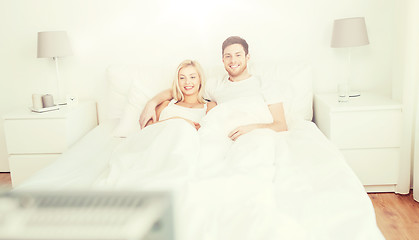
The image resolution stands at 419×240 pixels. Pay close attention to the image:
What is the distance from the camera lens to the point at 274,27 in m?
3.25

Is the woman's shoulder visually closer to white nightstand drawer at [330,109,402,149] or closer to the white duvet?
the white duvet

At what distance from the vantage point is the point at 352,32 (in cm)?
295

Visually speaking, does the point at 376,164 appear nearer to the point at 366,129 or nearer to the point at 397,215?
the point at 366,129

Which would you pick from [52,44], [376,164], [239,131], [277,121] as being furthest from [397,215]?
[52,44]

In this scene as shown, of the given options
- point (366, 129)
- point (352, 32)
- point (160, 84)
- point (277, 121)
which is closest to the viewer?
point (277, 121)

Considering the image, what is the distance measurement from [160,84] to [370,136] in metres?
1.45

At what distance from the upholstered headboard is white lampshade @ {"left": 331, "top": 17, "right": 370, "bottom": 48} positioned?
12.0 inches

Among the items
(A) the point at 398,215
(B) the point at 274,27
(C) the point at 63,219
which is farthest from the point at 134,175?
(B) the point at 274,27

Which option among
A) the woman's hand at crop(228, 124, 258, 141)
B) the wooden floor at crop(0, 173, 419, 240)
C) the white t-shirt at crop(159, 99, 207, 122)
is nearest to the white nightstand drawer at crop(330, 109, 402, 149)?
the wooden floor at crop(0, 173, 419, 240)

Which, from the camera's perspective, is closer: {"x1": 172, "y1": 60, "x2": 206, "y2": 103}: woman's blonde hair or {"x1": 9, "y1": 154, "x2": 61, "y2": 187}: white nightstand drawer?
{"x1": 172, "y1": 60, "x2": 206, "y2": 103}: woman's blonde hair

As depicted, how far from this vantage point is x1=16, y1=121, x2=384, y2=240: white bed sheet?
4.90 ft

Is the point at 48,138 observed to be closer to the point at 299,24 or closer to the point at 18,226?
the point at 299,24

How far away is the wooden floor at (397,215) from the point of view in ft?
7.63

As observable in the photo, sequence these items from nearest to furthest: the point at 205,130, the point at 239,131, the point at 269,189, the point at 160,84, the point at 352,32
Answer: the point at 269,189, the point at 205,130, the point at 239,131, the point at 352,32, the point at 160,84
